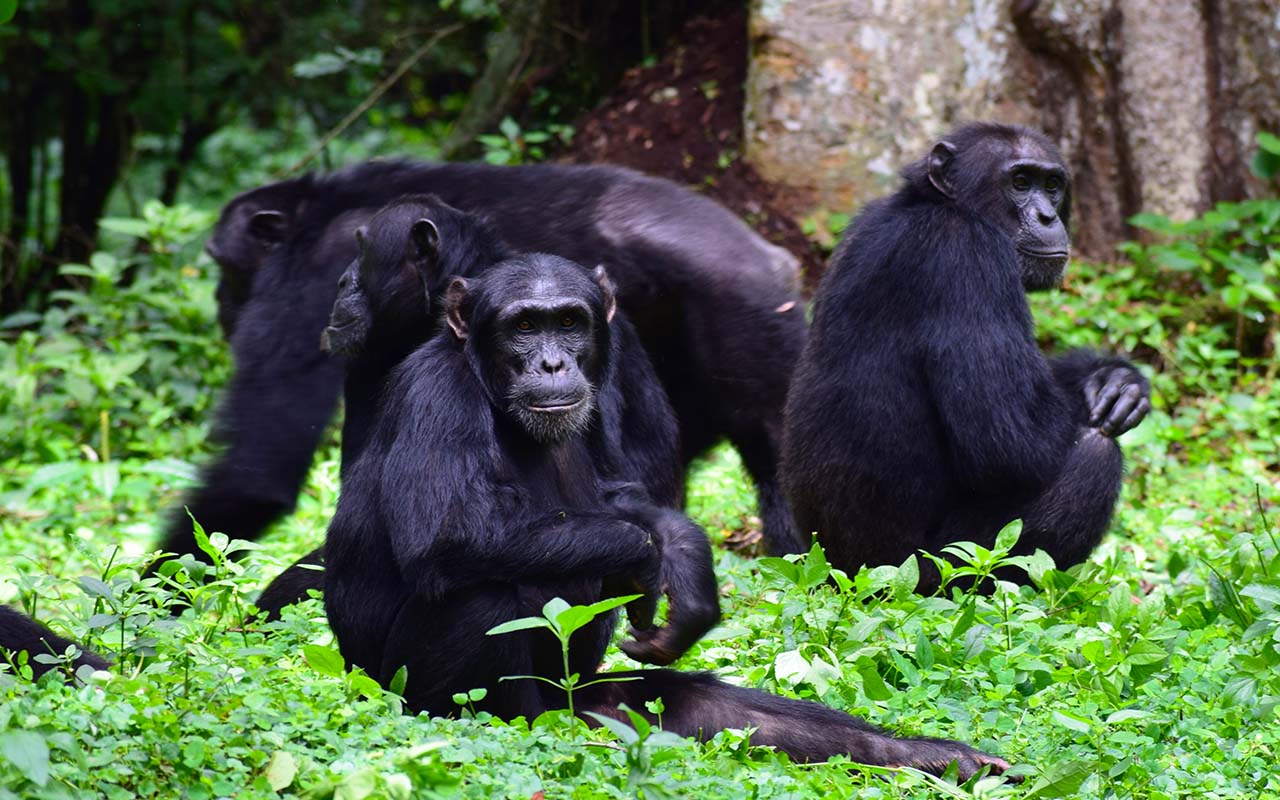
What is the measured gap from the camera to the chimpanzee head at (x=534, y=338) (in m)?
4.60

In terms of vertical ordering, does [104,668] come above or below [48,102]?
below

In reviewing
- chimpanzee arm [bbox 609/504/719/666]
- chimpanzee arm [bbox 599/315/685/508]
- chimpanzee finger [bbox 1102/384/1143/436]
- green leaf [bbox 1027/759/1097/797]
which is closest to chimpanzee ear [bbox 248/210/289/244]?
chimpanzee arm [bbox 599/315/685/508]

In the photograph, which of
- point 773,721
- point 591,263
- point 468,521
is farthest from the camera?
point 591,263

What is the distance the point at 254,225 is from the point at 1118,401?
431cm

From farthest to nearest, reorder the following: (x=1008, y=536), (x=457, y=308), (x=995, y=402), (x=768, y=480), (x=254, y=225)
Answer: (x=254, y=225)
(x=768, y=480)
(x=995, y=402)
(x=1008, y=536)
(x=457, y=308)

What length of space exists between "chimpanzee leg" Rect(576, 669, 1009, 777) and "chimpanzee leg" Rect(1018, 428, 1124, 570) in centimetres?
177

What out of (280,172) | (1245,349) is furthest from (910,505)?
(280,172)

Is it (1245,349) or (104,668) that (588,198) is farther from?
(1245,349)

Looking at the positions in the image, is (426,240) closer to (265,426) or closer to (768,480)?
(265,426)

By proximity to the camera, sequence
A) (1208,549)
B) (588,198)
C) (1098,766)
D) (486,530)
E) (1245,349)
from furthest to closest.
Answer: (1245,349)
(588,198)
(1208,549)
(486,530)
(1098,766)

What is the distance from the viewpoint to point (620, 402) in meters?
5.21

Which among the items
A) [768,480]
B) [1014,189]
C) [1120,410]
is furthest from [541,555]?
[768,480]

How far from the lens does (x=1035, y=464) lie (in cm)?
587

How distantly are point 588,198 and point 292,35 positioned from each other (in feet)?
26.6
